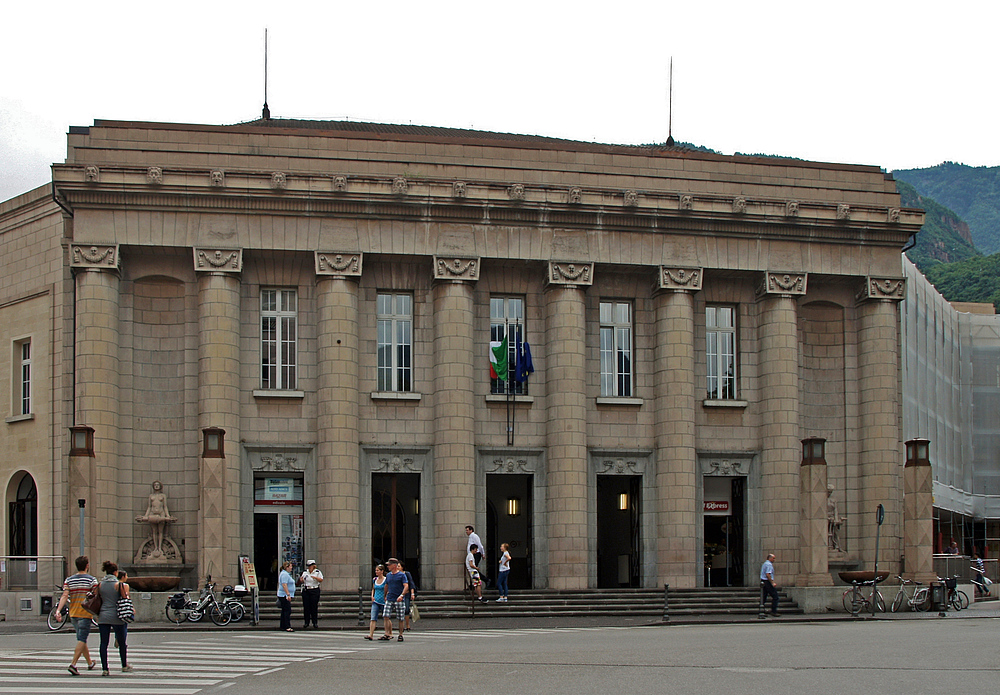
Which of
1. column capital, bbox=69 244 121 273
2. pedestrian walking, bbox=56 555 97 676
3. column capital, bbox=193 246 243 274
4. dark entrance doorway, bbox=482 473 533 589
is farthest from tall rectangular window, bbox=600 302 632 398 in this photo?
pedestrian walking, bbox=56 555 97 676

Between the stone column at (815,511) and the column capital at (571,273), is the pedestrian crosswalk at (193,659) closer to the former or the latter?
the stone column at (815,511)

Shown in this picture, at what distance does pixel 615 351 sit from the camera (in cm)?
4109

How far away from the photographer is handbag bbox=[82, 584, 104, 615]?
68.6ft

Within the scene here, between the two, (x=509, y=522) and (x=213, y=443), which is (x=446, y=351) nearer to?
(x=213, y=443)

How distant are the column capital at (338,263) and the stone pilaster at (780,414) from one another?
→ 12.7m

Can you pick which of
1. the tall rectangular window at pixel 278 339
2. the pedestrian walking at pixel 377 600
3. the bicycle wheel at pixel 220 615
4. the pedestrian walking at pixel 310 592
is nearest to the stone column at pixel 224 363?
the tall rectangular window at pixel 278 339

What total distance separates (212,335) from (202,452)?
3.48 m

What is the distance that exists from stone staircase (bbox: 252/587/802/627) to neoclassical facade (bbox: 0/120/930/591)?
3.27 ft

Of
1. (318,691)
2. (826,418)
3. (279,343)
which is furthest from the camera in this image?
(826,418)

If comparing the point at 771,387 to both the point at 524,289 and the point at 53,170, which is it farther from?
the point at 53,170

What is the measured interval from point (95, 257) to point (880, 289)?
937 inches

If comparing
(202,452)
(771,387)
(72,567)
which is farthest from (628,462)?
(72,567)

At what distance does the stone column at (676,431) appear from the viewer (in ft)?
130

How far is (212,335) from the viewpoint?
37.2 meters
